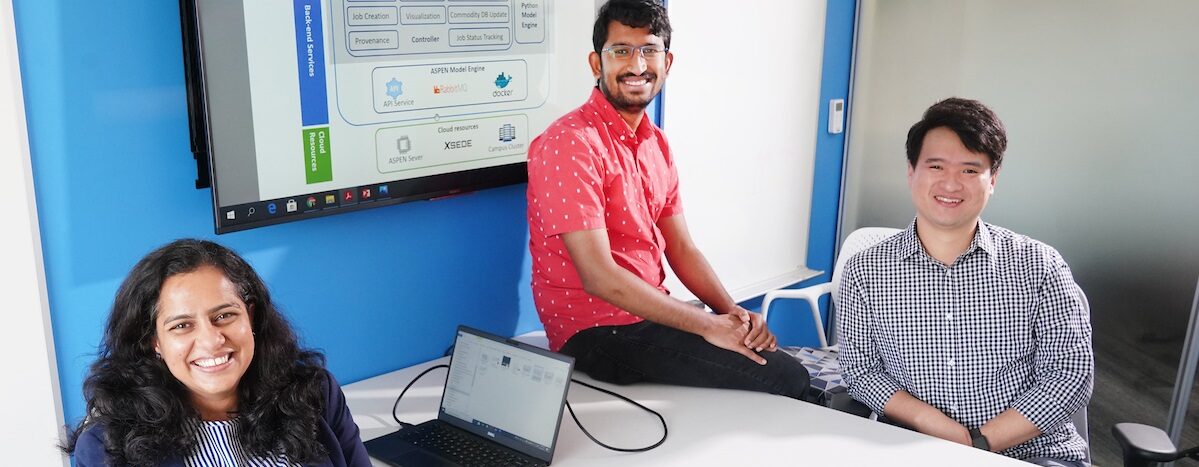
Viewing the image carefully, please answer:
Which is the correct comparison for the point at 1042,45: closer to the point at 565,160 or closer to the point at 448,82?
the point at 565,160

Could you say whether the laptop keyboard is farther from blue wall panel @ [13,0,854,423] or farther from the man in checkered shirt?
the man in checkered shirt

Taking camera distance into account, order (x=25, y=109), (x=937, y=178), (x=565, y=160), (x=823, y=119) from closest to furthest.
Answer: (x=25, y=109), (x=937, y=178), (x=565, y=160), (x=823, y=119)

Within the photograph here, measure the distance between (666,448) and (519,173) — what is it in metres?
0.91

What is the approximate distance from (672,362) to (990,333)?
695 mm

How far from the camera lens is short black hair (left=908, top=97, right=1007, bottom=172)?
1.94 m

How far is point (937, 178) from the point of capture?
1.97 metres

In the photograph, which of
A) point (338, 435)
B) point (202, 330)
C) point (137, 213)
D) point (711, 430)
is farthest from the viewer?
point (711, 430)

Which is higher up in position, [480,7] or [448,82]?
[480,7]

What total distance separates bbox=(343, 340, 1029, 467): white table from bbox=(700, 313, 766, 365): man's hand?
0.14 m

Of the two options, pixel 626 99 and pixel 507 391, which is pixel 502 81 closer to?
pixel 626 99

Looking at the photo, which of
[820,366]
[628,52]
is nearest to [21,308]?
[628,52]

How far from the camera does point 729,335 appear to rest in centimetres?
230

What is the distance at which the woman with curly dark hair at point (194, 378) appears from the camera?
55.4 inches

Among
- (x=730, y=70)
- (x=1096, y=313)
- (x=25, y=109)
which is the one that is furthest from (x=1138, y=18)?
(x=25, y=109)
